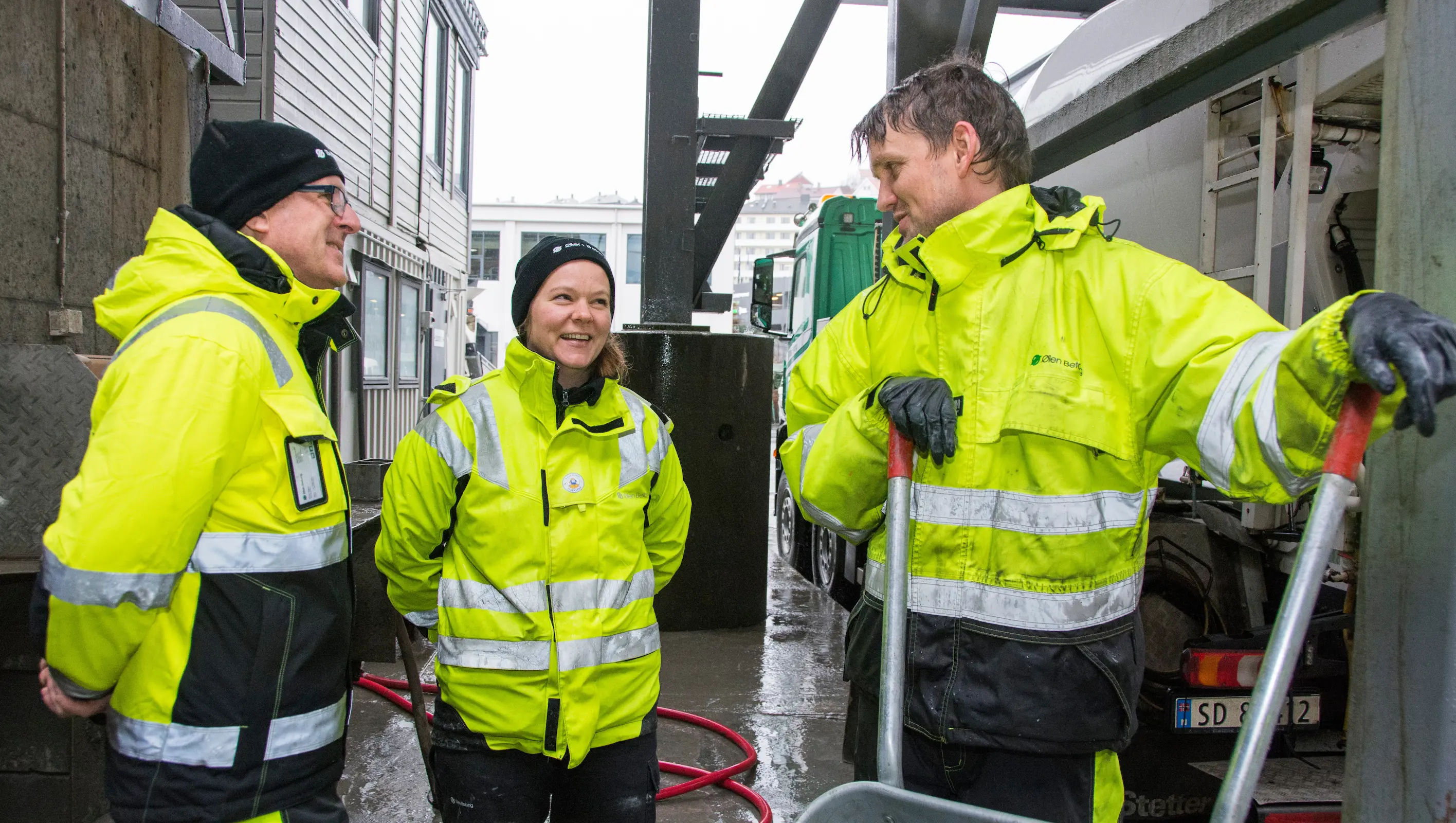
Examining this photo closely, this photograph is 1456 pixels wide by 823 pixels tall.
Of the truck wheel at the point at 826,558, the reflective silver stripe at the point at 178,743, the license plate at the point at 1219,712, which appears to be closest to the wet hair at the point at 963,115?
the reflective silver stripe at the point at 178,743

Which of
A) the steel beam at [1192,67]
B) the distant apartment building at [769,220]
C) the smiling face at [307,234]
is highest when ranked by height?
the distant apartment building at [769,220]

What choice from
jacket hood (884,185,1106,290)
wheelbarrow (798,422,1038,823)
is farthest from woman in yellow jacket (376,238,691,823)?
jacket hood (884,185,1106,290)

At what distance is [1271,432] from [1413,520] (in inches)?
22.1

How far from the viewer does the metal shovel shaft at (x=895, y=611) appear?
161cm

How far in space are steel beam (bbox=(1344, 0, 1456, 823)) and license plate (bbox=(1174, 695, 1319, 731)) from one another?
3.71 ft

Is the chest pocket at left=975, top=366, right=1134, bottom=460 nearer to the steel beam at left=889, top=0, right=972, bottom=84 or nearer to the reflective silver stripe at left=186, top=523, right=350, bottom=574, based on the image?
the reflective silver stripe at left=186, top=523, right=350, bottom=574

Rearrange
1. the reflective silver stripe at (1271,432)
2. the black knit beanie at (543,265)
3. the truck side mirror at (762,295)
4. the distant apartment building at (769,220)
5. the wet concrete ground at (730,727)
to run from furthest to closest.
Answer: the distant apartment building at (769,220), the truck side mirror at (762,295), the wet concrete ground at (730,727), the black knit beanie at (543,265), the reflective silver stripe at (1271,432)

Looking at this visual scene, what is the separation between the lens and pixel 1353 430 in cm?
129

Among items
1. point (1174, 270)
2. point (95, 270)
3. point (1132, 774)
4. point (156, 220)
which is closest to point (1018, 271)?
point (1174, 270)

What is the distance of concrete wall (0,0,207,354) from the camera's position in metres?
2.91

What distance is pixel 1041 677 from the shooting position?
1.70m

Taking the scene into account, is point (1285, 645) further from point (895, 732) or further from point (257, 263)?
point (257, 263)

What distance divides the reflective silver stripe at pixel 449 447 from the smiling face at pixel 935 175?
3.50ft

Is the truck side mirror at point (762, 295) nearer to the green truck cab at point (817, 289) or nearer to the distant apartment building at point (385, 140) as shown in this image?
the green truck cab at point (817, 289)
